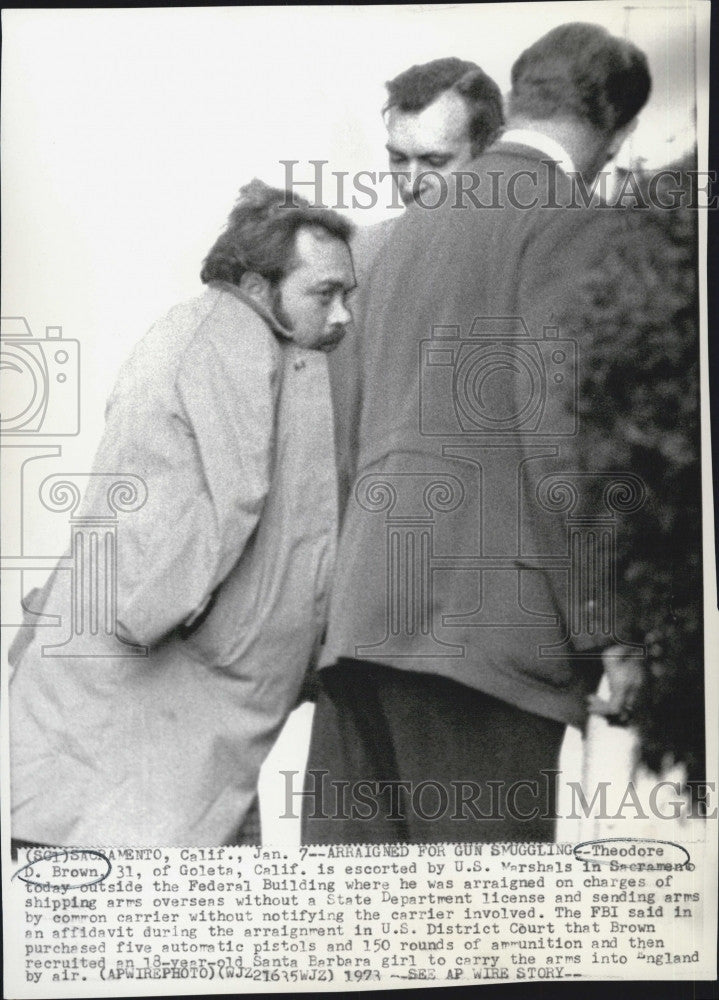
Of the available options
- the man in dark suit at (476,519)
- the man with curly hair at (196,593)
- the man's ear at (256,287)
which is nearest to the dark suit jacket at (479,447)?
the man in dark suit at (476,519)

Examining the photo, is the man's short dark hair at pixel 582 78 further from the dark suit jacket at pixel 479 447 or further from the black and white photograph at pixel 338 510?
the dark suit jacket at pixel 479 447

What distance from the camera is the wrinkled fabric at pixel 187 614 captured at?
2684 mm

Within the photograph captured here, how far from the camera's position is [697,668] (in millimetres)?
2734

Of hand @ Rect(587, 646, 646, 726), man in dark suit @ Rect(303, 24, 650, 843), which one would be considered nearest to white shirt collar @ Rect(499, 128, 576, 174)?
man in dark suit @ Rect(303, 24, 650, 843)

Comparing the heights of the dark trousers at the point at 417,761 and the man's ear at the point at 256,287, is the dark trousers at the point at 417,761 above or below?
below

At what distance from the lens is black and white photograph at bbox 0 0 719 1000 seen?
8.84ft

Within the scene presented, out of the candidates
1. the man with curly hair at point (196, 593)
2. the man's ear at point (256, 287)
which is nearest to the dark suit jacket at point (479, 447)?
the man with curly hair at point (196, 593)

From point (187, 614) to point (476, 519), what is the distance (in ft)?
2.59

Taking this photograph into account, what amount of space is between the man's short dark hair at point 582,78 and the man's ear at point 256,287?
792 mm

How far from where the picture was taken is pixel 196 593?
268 cm

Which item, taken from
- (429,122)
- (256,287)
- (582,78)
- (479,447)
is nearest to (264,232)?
(256,287)

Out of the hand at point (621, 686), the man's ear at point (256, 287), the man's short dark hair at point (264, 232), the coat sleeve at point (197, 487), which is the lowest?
the hand at point (621, 686)

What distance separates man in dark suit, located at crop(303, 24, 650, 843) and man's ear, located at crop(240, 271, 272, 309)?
0.90 feet

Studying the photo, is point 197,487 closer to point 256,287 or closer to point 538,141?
point 256,287
